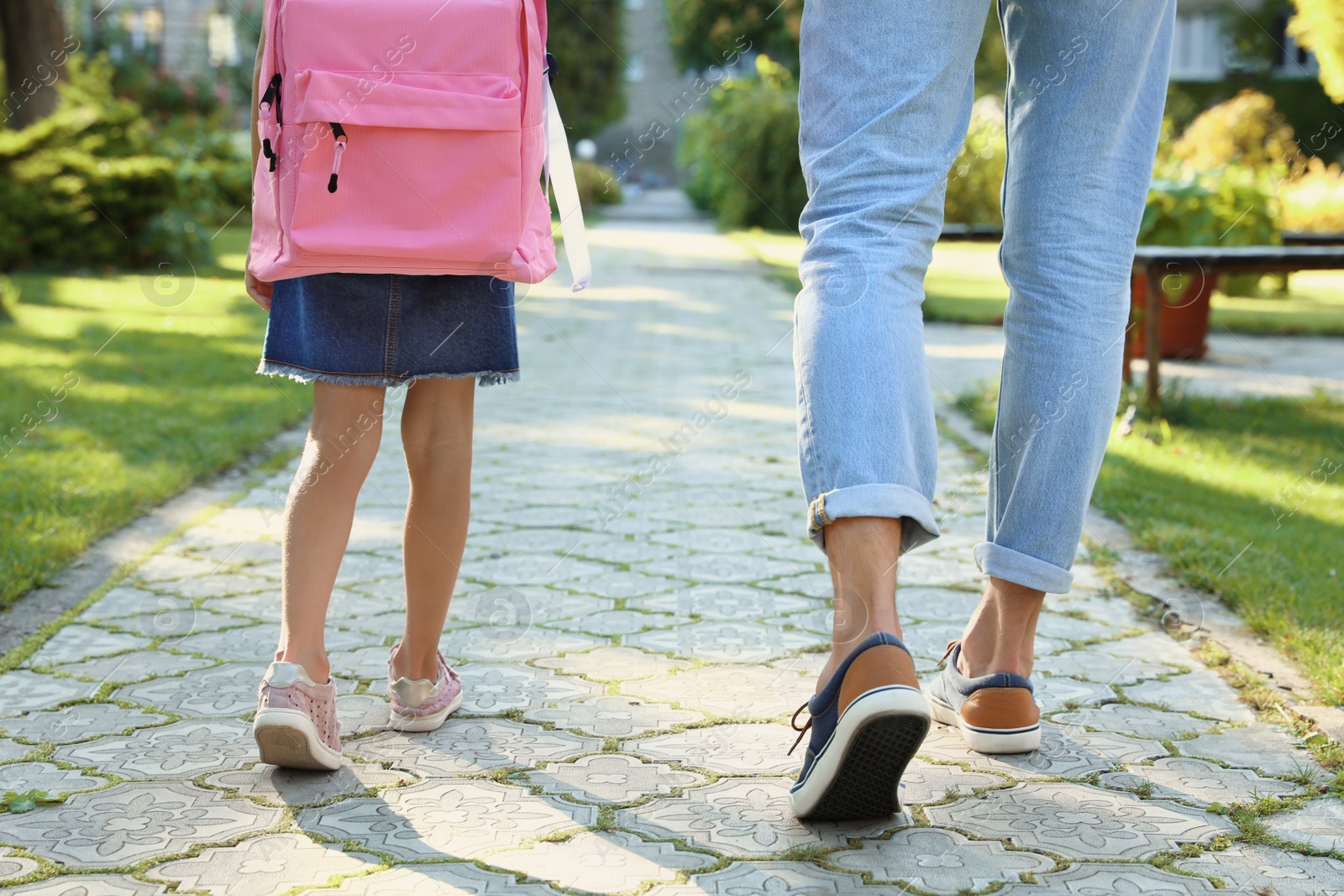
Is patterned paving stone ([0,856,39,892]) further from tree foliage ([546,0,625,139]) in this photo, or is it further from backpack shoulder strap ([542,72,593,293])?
tree foliage ([546,0,625,139])

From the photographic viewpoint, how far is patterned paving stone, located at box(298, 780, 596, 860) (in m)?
1.65

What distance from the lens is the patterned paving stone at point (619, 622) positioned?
104 inches

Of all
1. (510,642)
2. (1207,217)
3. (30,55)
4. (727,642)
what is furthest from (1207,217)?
(30,55)

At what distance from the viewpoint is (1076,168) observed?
6.01 ft

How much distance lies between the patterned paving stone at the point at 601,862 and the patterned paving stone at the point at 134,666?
1.04m

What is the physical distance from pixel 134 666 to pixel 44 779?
0.53 metres

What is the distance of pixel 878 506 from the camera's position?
1564 millimetres

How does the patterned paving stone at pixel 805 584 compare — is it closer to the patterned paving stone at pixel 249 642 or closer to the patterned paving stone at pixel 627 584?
the patterned paving stone at pixel 627 584

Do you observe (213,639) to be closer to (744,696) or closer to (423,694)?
(423,694)

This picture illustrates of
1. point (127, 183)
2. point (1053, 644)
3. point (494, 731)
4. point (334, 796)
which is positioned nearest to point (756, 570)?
point (1053, 644)

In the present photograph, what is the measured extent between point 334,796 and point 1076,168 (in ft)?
4.65

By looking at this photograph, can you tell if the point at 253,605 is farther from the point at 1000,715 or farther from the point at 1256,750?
the point at 1256,750

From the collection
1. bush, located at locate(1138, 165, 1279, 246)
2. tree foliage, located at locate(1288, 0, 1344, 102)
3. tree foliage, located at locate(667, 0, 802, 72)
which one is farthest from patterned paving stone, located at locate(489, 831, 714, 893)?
tree foliage, located at locate(667, 0, 802, 72)

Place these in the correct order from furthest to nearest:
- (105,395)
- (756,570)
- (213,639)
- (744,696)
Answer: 1. (105,395)
2. (756,570)
3. (213,639)
4. (744,696)
